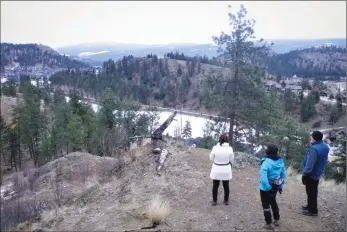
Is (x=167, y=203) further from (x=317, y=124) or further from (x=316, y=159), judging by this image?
(x=317, y=124)

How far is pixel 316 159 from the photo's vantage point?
6.06 meters

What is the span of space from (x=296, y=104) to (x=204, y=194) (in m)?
80.0

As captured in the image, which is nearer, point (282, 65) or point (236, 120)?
point (236, 120)

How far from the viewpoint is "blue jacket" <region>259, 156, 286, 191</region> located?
18.3 feet

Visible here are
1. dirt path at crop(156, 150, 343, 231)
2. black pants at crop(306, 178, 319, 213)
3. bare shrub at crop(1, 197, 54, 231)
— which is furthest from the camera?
bare shrub at crop(1, 197, 54, 231)

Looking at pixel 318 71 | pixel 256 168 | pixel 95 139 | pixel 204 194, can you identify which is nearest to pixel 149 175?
pixel 204 194

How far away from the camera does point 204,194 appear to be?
7.86 m

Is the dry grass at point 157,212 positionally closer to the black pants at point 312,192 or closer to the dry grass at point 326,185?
the black pants at point 312,192

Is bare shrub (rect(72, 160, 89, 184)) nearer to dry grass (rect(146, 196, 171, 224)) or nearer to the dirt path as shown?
the dirt path

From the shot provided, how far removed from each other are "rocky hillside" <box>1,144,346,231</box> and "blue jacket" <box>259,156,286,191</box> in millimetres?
1061

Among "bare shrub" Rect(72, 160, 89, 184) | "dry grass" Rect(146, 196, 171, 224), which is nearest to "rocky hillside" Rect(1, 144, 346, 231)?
"dry grass" Rect(146, 196, 171, 224)

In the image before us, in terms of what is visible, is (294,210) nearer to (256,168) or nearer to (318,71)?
(256,168)

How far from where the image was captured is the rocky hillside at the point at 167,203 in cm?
635

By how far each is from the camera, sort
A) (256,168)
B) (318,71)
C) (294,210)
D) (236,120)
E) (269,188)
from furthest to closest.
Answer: (318,71) < (236,120) < (256,168) < (294,210) < (269,188)
